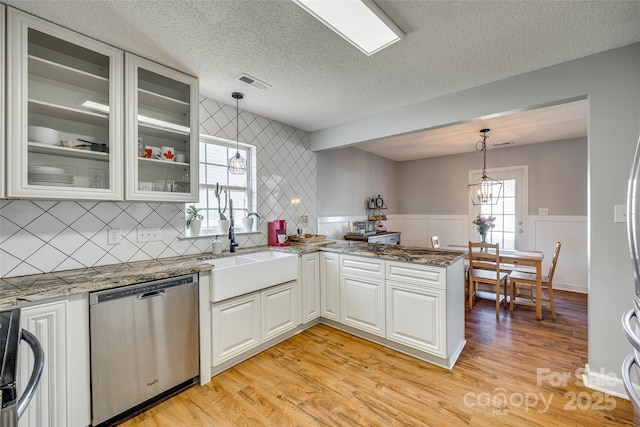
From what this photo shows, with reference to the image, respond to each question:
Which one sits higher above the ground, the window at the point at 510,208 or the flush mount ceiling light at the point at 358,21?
the flush mount ceiling light at the point at 358,21

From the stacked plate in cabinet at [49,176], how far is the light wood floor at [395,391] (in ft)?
5.09

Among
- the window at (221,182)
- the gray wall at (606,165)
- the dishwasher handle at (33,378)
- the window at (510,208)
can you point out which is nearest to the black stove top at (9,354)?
the dishwasher handle at (33,378)

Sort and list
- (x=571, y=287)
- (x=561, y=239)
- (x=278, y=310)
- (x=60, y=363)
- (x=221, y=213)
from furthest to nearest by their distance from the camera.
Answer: (x=561, y=239)
(x=571, y=287)
(x=221, y=213)
(x=278, y=310)
(x=60, y=363)

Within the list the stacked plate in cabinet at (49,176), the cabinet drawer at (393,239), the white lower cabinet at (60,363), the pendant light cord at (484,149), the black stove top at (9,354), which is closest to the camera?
the black stove top at (9,354)

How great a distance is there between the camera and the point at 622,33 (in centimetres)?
178

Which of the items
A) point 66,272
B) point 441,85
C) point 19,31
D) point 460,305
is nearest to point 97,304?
point 66,272

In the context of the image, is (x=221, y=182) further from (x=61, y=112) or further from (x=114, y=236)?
(x=61, y=112)

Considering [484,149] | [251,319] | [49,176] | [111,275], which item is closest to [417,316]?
[251,319]

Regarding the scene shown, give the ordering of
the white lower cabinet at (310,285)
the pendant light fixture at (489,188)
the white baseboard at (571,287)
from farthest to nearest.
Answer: the pendant light fixture at (489,188) < the white baseboard at (571,287) < the white lower cabinet at (310,285)

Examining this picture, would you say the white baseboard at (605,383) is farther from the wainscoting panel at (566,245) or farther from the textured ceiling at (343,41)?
the wainscoting panel at (566,245)

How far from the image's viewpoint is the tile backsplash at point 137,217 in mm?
1845

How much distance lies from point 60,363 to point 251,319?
1208 millimetres

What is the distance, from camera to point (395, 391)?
197cm

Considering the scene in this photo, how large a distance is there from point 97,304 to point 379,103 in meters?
2.85
